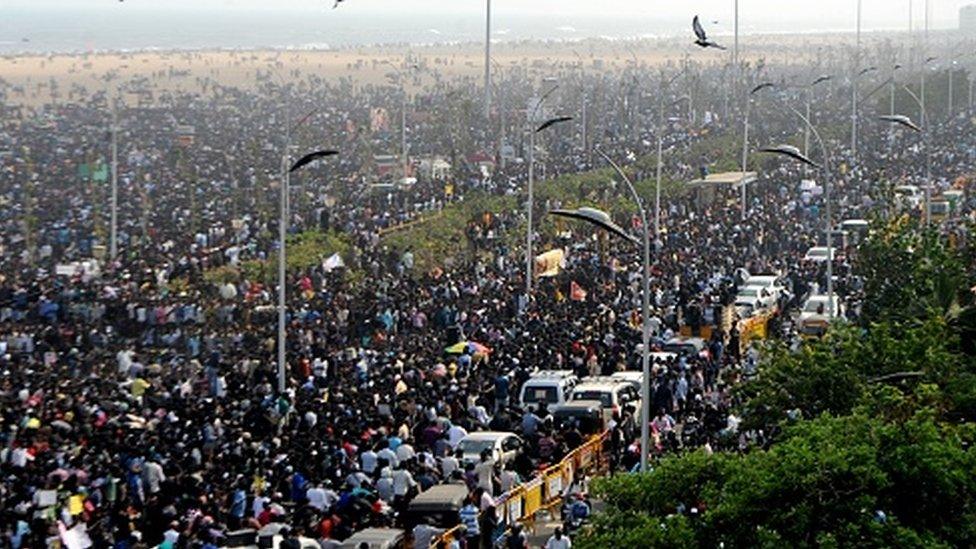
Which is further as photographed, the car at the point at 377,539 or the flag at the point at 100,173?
the flag at the point at 100,173

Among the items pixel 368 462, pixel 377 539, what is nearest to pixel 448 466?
pixel 368 462

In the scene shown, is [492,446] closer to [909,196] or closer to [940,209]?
[940,209]

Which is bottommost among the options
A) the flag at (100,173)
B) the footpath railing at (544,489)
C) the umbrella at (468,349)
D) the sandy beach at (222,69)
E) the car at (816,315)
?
the footpath railing at (544,489)

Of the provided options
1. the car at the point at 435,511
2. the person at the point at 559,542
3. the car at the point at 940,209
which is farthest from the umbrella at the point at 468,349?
the car at the point at 940,209

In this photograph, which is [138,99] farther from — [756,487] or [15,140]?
[756,487]

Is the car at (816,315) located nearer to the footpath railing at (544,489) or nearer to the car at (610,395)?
the car at (610,395)

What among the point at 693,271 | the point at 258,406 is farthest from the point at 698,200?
the point at 258,406
